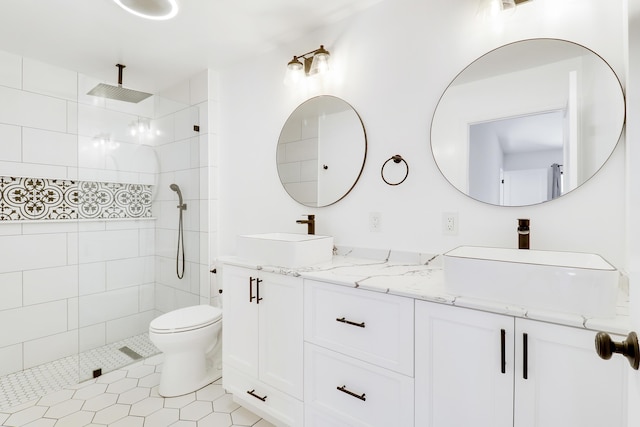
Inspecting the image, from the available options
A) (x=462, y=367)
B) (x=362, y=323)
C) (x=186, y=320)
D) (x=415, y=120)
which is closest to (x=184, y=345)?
(x=186, y=320)

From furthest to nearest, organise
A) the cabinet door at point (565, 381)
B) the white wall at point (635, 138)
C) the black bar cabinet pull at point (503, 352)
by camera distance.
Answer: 1. the black bar cabinet pull at point (503, 352)
2. the cabinet door at point (565, 381)
3. the white wall at point (635, 138)

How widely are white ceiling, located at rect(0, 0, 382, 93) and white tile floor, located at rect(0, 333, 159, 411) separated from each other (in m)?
2.21

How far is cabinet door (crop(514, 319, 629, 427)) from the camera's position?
0.86 metres

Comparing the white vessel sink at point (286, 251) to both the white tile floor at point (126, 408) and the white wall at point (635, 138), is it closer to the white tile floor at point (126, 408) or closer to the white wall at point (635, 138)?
the white tile floor at point (126, 408)

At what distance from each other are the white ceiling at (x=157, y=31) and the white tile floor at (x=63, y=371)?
221cm

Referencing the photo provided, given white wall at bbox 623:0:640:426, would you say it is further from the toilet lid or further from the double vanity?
the toilet lid

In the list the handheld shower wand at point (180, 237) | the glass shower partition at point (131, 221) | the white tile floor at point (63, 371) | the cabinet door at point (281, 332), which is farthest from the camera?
the handheld shower wand at point (180, 237)

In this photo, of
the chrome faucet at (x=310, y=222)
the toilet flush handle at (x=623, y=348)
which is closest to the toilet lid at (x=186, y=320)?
the chrome faucet at (x=310, y=222)

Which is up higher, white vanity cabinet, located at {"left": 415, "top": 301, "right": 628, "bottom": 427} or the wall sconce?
the wall sconce

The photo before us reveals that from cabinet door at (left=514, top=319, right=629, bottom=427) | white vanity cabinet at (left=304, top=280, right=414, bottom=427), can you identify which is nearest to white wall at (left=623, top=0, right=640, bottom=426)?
cabinet door at (left=514, top=319, right=629, bottom=427)

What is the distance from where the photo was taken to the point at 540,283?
0.96m

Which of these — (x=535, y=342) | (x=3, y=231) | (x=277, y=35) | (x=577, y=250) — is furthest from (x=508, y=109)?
(x=3, y=231)

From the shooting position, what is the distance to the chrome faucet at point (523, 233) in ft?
4.37

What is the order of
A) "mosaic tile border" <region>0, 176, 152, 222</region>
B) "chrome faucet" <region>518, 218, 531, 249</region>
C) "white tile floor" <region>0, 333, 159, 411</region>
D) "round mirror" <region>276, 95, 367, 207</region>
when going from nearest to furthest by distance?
"chrome faucet" <region>518, 218, 531, 249</region>
"round mirror" <region>276, 95, 367, 207</region>
"white tile floor" <region>0, 333, 159, 411</region>
"mosaic tile border" <region>0, 176, 152, 222</region>
